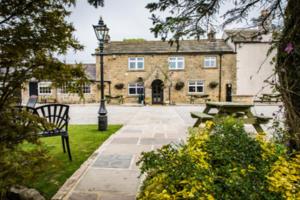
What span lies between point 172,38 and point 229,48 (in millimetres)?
23506

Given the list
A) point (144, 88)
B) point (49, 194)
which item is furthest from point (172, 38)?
point (144, 88)

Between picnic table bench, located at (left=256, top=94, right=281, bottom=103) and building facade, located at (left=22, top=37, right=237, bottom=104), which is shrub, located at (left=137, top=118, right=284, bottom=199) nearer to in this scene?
picnic table bench, located at (left=256, top=94, right=281, bottom=103)

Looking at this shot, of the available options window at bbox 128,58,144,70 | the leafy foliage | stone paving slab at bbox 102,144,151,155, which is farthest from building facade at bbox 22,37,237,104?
the leafy foliage

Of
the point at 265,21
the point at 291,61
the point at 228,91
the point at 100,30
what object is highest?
the point at 100,30

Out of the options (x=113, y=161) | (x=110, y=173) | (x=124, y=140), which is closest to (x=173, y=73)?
(x=124, y=140)

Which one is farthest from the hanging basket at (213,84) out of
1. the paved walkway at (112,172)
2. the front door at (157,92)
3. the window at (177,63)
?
the paved walkway at (112,172)

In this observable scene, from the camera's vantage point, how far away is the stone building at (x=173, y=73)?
24.8 meters

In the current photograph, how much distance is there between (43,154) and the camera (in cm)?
239

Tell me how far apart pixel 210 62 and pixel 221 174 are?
23.9m

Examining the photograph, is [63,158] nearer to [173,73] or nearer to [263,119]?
[263,119]

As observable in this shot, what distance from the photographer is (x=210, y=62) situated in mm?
25031

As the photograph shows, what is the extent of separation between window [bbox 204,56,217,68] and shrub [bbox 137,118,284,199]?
2285cm

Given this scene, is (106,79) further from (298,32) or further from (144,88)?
(298,32)

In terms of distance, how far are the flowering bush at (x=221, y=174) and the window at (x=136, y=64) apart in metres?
23.0
